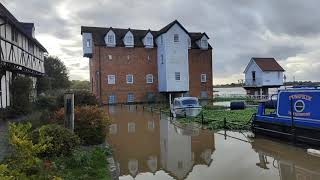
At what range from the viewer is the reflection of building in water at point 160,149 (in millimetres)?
12192

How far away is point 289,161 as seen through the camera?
40.9ft

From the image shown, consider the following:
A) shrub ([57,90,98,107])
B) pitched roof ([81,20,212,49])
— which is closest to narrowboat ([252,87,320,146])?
shrub ([57,90,98,107])

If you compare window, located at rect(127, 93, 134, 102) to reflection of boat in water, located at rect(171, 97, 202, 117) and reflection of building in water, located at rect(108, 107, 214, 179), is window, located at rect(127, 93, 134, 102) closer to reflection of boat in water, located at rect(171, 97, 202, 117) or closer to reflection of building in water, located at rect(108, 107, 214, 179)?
reflection of boat in water, located at rect(171, 97, 202, 117)

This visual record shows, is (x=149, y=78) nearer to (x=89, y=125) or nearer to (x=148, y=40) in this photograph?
(x=148, y=40)

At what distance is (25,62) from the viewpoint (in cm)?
3284

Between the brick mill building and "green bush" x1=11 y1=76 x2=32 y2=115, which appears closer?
"green bush" x1=11 y1=76 x2=32 y2=115

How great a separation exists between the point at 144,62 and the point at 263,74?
19109mm

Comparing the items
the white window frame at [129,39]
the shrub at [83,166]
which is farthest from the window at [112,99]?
the shrub at [83,166]

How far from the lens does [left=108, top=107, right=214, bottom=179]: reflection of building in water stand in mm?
12192

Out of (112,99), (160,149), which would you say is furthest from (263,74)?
(160,149)

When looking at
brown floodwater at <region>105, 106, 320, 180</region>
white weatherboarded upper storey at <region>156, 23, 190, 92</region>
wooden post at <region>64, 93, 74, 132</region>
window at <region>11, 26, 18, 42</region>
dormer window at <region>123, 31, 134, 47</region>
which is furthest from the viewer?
dormer window at <region>123, 31, 134, 47</region>

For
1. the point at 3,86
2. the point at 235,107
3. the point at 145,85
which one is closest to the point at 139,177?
the point at 3,86

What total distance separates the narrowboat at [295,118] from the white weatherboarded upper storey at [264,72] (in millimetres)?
39984

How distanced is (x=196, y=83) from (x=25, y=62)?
27.6 metres
